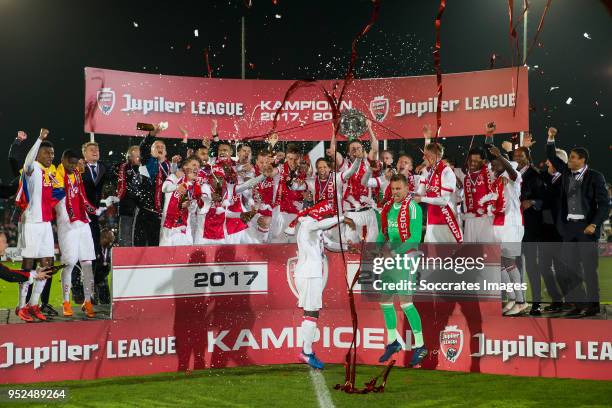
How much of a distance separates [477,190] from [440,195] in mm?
716

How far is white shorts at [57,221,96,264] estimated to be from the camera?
920cm

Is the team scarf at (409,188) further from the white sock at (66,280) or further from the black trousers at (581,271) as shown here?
the white sock at (66,280)

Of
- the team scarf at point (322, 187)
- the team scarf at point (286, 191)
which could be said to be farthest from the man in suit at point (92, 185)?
the team scarf at point (322, 187)

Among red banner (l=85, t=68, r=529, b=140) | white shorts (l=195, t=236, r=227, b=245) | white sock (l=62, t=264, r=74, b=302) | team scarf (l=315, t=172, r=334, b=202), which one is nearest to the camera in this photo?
white sock (l=62, t=264, r=74, b=302)

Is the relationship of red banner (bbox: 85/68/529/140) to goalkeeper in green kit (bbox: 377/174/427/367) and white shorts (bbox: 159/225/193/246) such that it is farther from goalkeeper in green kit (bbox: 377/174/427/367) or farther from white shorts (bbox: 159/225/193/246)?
goalkeeper in green kit (bbox: 377/174/427/367)

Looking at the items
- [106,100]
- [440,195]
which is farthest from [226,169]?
[440,195]

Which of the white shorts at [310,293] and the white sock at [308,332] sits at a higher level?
the white shorts at [310,293]

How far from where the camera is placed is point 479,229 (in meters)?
10.2

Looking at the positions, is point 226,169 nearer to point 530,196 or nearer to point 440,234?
point 440,234

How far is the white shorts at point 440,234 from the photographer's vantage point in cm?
977

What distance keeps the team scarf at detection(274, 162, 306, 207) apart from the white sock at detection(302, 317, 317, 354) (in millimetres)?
3625

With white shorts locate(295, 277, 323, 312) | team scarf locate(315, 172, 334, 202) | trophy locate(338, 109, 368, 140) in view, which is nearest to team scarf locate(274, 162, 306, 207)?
team scarf locate(315, 172, 334, 202)

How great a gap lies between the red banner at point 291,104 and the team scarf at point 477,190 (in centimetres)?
279

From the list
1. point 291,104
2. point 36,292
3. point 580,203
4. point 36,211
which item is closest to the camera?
point 36,292
